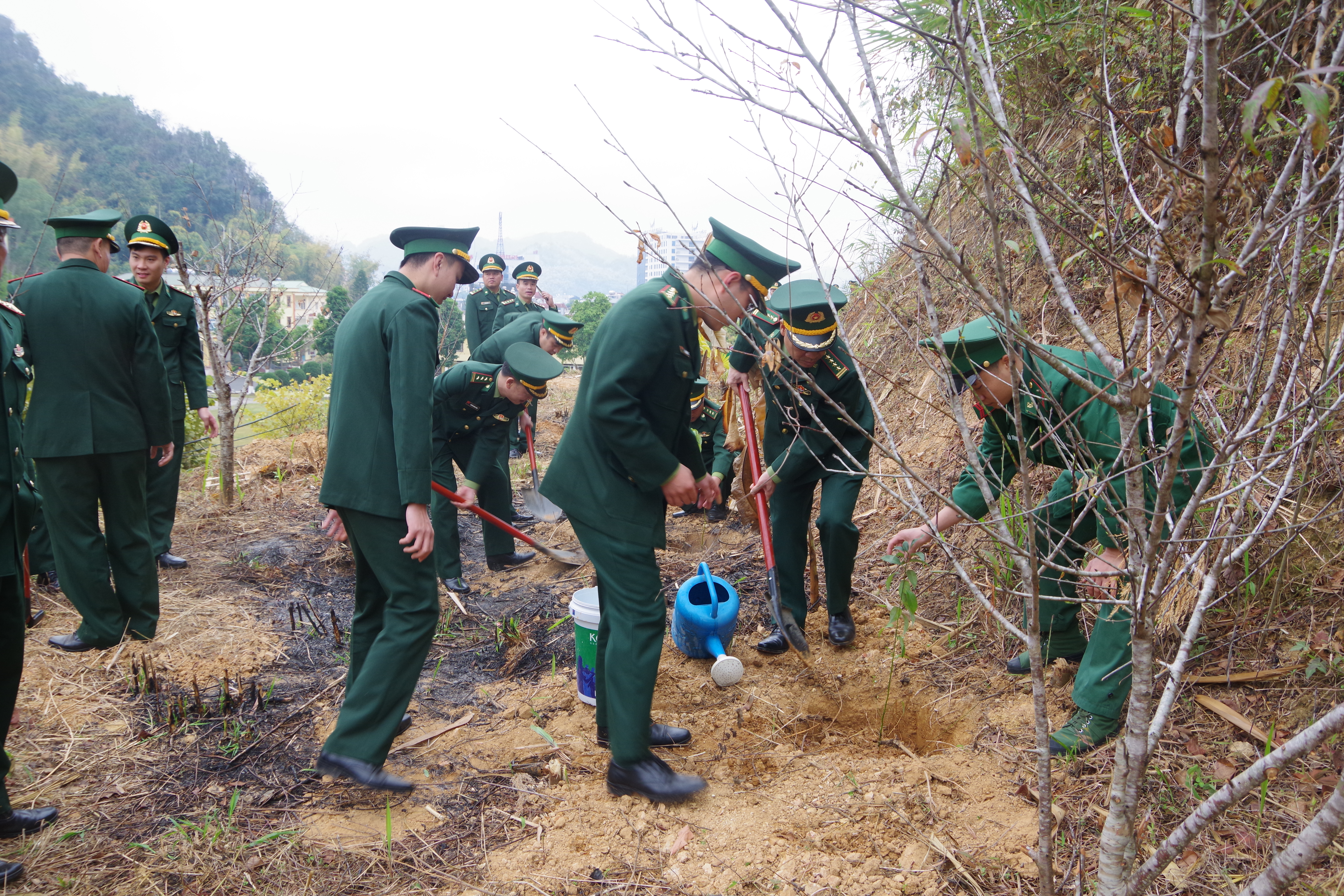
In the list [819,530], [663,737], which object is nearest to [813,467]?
[819,530]

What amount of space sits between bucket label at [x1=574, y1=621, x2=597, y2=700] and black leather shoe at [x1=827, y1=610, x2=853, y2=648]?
1.36m

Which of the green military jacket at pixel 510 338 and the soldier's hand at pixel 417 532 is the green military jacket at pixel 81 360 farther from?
the soldier's hand at pixel 417 532

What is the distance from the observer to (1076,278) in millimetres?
4988

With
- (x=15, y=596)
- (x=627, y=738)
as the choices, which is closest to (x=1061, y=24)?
(x=627, y=738)

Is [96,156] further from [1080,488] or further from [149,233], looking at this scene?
[1080,488]

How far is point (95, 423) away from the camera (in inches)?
143

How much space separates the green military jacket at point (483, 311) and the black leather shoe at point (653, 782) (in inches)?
278

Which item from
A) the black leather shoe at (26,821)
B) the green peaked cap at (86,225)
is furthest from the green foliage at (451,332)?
the black leather shoe at (26,821)

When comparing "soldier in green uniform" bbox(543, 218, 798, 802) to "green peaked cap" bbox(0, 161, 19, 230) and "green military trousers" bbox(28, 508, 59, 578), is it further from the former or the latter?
"green military trousers" bbox(28, 508, 59, 578)

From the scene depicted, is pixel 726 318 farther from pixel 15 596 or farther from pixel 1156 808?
pixel 15 596

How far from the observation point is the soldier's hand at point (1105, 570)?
1982 mm

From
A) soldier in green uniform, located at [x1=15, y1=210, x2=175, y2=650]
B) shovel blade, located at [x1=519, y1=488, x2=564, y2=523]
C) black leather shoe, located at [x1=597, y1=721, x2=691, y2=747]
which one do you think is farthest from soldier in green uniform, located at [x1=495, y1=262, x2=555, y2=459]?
black leather shoe, located at [x1=597, y1=721, x2=691, y2=747]

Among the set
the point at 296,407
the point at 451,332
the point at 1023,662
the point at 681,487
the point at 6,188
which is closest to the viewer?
the point at 6,188

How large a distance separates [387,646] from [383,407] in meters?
0.85
